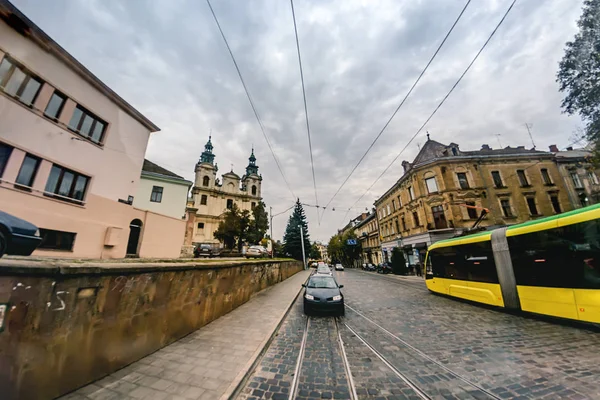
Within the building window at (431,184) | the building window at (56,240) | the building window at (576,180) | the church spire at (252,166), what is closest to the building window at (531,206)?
the building window at (576,180)

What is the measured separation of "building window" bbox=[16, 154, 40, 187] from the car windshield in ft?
41.2

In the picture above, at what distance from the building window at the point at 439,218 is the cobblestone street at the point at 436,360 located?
1652 centimetres

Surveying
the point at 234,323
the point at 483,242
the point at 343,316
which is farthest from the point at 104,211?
the point at 483,242

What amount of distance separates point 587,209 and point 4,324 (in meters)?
12.2

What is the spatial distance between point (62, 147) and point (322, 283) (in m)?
13.5

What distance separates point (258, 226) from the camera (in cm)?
2819

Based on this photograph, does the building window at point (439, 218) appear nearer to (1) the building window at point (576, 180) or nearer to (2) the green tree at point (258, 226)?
(1) the building window at point (576, 180)

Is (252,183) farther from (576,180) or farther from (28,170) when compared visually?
(576,180)

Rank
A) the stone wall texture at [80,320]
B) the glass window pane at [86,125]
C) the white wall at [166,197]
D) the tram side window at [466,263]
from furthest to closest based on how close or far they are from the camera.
Result: the white wall at [166,197] → the glass window pane at [86,125] → the tram side window at [466,263] → the stone wall texture at [80,320]

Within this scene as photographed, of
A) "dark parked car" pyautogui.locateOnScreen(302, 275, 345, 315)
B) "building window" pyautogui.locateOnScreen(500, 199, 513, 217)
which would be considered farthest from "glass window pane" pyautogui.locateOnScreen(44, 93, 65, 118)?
"building window" pyautogui.locateOnScreen(500, 199, 513, 217)

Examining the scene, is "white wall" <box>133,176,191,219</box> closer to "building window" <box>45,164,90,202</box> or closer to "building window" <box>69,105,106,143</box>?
"building window" <box>69,105,106,143</box>

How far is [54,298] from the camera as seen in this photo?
2.98 meters

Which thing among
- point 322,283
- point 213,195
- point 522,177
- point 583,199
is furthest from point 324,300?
point 213,195

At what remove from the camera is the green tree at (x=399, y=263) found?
24.5m
